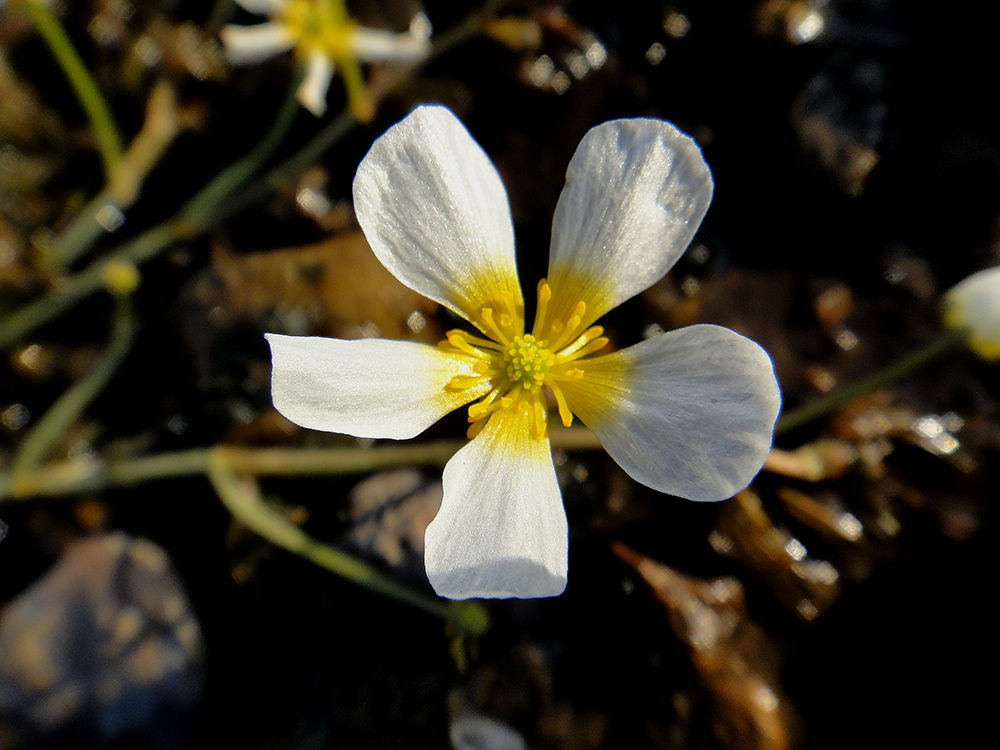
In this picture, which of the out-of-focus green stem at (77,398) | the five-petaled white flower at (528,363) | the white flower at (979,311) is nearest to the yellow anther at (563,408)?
the five-petaled white flower at (528,363)

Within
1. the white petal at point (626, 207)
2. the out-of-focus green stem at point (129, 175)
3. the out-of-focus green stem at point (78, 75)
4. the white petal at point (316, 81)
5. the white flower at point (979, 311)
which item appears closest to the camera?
the white petal at point (626, 207)

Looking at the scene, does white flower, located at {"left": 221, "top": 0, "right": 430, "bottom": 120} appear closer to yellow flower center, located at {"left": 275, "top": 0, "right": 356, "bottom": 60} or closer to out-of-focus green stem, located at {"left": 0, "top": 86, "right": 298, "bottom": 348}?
yellow flower center, located at {"left": 275, "top": 0, "right": 356, "bottom": 60}

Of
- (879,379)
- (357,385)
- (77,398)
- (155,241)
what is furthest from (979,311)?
(77,398)

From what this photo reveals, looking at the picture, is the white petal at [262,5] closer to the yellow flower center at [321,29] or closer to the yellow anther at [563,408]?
the yellow flower center at [321,29]

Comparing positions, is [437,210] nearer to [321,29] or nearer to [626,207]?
[626,207]

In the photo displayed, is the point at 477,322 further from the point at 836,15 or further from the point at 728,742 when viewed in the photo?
the point at 836,15

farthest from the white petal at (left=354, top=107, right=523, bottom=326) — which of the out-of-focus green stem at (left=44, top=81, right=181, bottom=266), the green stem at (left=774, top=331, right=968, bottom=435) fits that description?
the out-of-focus green stem at (left=44, top=81, right=181, bottom=266)
